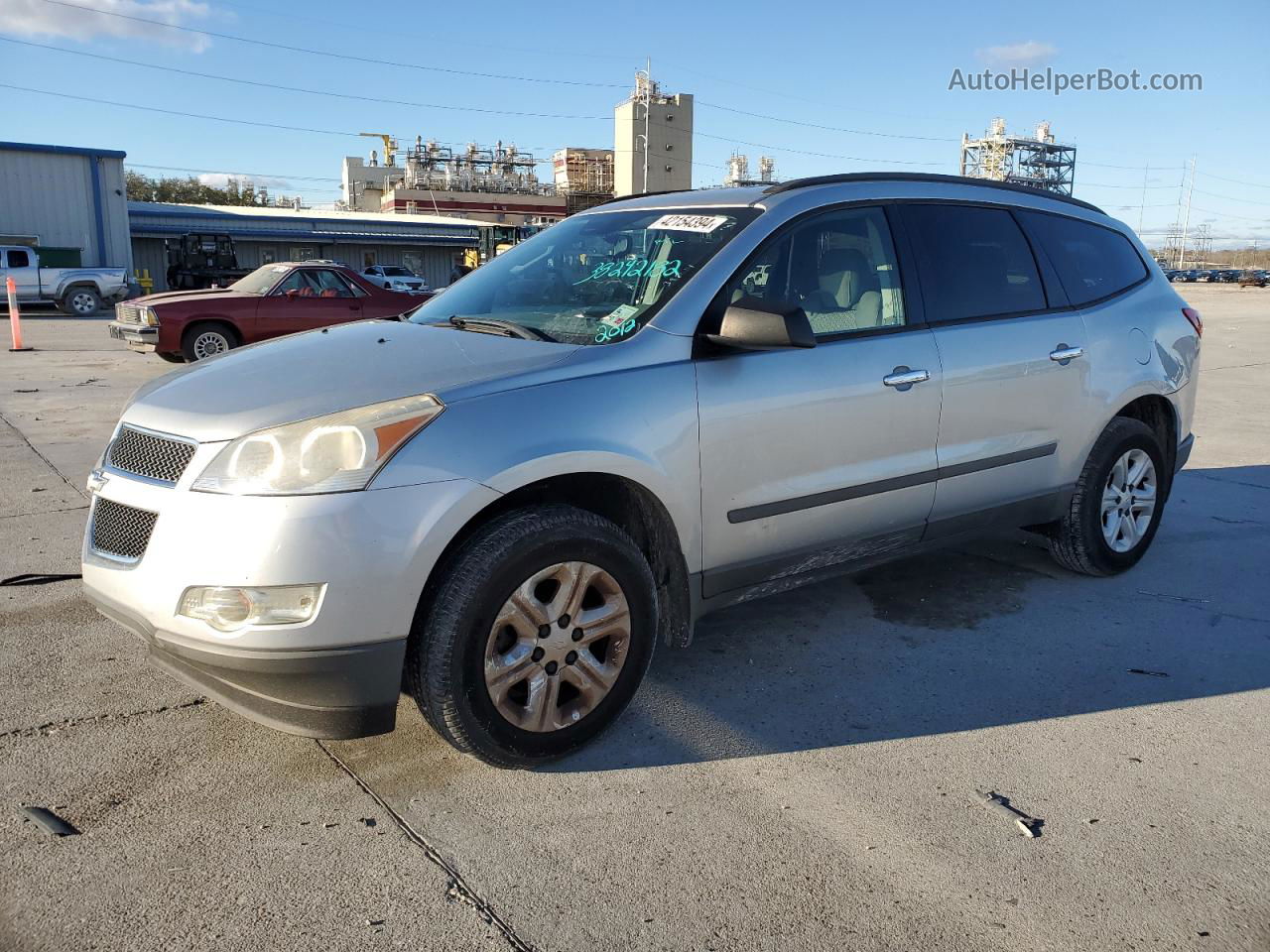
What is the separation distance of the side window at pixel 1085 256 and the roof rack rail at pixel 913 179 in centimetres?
15

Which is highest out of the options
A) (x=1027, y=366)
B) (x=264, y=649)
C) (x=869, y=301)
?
(x=869, y=301)

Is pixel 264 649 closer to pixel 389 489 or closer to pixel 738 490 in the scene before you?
pixel 389 489

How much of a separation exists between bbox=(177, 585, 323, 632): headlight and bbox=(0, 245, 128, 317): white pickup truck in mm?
28021

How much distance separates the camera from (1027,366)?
13.9ft

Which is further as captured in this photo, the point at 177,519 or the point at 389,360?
the point at 389,360

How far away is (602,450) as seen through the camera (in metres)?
2.99

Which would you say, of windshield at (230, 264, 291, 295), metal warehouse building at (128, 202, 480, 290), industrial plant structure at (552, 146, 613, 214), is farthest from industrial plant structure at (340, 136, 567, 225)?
windshield at (230, 264, 291, 295)

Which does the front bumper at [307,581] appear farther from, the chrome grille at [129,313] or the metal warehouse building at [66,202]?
the metal warehouse building at [66,202]

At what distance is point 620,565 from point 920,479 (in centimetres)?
145

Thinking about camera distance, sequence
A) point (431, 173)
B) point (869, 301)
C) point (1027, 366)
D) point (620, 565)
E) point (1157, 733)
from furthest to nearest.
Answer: point (431, 173), point (1027, 366), point (869, 301), point (1157, 733), point (620, 565)

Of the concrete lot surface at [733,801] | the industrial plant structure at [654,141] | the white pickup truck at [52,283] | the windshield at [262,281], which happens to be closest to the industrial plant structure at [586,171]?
the industrial plant structure at [654,141]

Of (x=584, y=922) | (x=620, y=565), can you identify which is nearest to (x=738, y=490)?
(x=620, y=565)

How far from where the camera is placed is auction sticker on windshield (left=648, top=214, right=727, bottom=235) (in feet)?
12.0

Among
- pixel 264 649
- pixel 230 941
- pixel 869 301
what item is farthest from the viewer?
pixel 869 301
